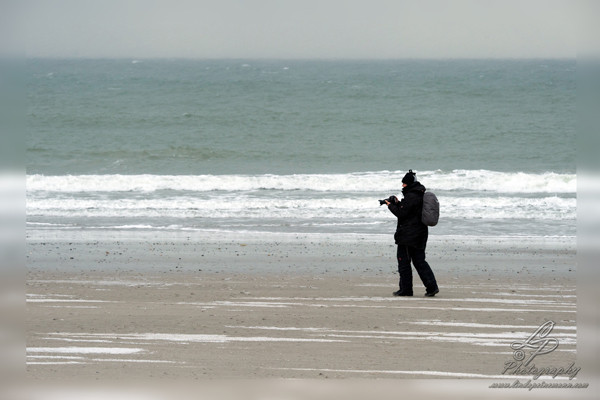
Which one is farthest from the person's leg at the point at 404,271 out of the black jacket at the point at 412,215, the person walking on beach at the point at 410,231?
the black jacket at the point at 412,215

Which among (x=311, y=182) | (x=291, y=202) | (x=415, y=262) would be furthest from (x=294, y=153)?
(x=415, y=262)

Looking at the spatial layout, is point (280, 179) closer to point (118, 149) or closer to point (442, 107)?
point (118, 149)

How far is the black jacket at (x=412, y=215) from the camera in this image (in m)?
9.02

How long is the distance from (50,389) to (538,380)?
2711 millimetres

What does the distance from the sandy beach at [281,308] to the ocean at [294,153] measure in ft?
7.28

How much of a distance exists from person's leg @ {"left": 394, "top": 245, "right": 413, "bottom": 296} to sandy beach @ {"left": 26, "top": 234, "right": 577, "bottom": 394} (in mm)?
170

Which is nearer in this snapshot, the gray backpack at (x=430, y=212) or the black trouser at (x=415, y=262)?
the gray backpack at (x=430, y=212)

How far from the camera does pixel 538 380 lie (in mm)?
4777

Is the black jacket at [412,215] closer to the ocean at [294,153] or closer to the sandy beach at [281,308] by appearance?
the sandy beach at [281,308]

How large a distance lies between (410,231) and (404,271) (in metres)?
0.45

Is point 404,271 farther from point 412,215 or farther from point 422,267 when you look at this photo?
point 412,215

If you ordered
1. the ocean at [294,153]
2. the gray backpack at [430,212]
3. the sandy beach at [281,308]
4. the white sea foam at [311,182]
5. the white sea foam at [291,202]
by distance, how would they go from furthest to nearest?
the white sea foam at [311,182], the ocean at [294,153], the white sea foam at [291,202], the gray backpack at [430,212], the sandy beach at [281,308]

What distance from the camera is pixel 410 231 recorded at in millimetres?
9062

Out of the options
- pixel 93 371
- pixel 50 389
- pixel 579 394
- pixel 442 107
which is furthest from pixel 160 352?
pixel 442 107
